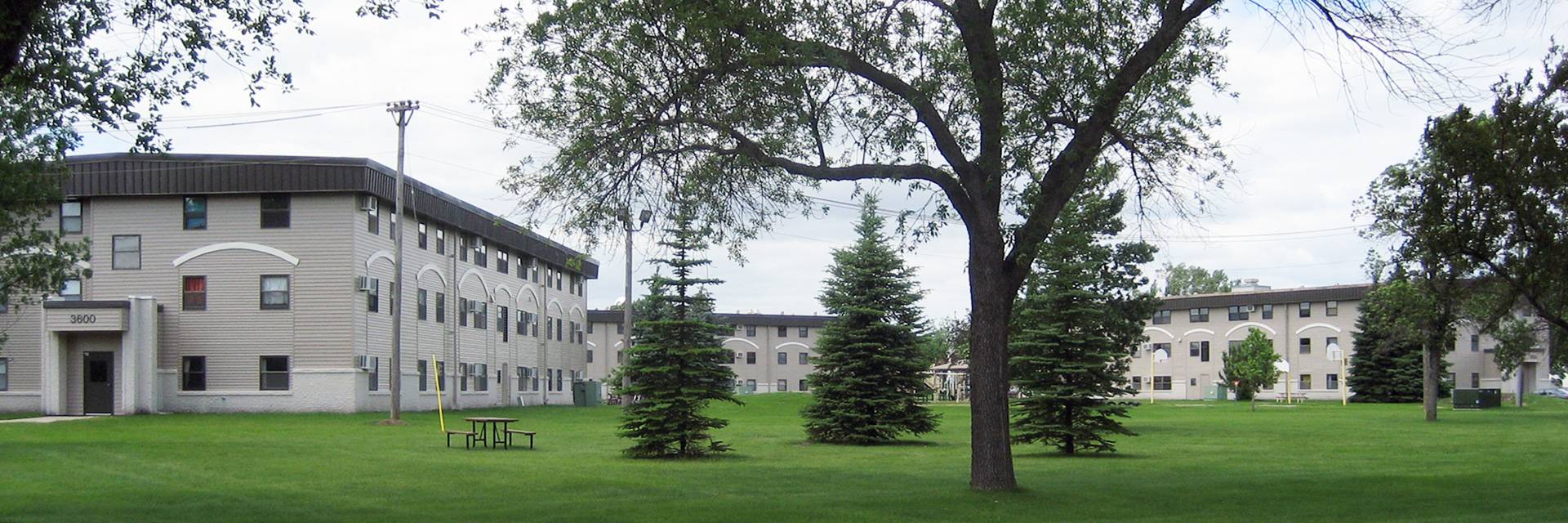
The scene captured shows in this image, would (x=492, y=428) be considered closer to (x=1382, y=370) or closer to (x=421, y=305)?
(x=421, y=305)

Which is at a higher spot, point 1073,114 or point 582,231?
point 1073,114

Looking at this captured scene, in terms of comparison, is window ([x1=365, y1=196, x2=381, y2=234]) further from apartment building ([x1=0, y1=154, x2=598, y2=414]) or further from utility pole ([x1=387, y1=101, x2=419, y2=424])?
utility pole ([x1=387, y1=101, x2=419, y2=424])

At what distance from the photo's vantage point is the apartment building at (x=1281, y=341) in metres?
88.8

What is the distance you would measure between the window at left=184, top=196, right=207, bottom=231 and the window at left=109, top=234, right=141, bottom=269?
1.68m

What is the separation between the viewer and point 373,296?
155 feet

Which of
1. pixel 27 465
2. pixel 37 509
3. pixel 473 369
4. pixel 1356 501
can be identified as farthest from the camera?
pixel 473 369

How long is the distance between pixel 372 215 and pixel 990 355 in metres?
33.7

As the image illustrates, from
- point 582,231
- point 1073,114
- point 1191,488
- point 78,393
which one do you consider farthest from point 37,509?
point 78,393

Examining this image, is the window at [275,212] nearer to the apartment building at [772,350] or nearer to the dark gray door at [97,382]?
the dark gray door at [97,382]

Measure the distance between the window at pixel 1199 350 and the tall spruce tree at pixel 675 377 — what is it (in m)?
74.6

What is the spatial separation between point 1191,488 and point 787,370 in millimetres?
94337

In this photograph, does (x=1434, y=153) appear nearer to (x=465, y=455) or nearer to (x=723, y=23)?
(x=723, y=23)

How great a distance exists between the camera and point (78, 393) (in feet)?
146

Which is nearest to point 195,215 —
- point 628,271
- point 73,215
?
point 73,215
